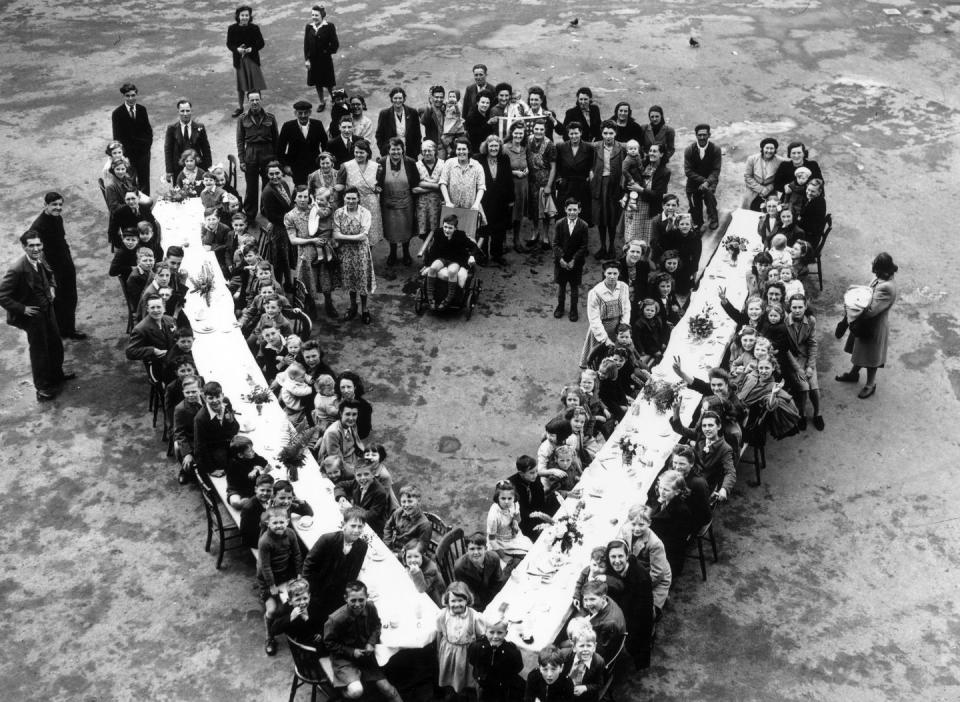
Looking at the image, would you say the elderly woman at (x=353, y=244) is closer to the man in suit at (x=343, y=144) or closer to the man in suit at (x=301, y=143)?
the man in suit at (x=343, y=144)

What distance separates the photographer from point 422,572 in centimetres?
888

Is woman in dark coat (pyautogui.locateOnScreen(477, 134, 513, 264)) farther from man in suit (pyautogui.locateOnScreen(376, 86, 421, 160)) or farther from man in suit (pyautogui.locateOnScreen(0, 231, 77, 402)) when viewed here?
man in suit (pyautogui.locateOnScreen(0, 231, 77, 402))

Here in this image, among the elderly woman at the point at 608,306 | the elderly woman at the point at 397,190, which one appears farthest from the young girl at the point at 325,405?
the elderly woman at the point at 397,190

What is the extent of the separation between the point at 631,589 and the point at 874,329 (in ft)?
16.2

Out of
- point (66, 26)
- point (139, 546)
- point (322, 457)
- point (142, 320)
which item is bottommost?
point (139, 546)

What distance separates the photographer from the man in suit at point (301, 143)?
1438 cm

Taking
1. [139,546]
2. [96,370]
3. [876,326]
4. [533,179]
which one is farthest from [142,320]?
[876,326]

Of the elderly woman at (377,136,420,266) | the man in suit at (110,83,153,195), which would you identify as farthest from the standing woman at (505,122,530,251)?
the man in suit at (110,83,153,195)

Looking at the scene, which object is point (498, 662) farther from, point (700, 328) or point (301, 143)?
point (301, 143)

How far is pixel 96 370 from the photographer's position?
40.3ft

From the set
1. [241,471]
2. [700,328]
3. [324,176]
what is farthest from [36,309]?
[700,328]

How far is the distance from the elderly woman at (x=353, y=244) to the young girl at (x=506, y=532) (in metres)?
4.44

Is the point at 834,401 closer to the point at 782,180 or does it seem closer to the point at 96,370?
the point at 782,180

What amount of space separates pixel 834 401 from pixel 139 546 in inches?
284
